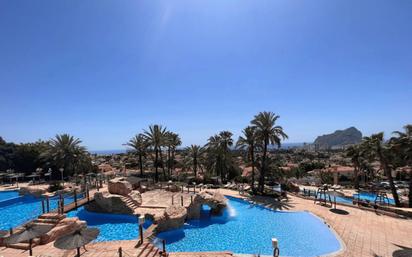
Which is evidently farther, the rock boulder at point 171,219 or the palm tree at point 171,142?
the palm tree at point 171,142

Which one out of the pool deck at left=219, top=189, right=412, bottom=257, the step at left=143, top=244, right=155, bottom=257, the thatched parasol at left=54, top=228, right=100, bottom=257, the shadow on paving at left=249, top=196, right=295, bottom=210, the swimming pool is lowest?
the swimming pool

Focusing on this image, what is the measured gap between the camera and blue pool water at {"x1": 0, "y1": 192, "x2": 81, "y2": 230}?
854 inches

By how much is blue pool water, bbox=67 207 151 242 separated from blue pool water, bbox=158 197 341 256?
2663 mm

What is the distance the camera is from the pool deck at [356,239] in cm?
1337

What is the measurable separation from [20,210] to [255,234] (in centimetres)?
2351

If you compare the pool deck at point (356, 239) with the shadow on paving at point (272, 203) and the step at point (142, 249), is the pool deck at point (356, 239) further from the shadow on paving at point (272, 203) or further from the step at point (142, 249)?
the shadow on paving at point (272, 203)

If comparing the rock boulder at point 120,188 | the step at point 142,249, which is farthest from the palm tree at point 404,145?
the rock boulder at point 120,188

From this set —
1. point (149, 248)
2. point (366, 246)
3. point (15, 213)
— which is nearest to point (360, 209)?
point (366, 246)

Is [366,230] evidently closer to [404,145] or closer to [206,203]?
[404,145]

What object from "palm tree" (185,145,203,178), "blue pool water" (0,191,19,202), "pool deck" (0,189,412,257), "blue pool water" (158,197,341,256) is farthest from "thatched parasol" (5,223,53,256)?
"palm tree" (185,145,203,178)

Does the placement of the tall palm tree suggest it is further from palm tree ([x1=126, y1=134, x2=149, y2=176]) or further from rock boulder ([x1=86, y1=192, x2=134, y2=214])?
rock boulder ([x1=86, y1=192, x2=134, y2=214])

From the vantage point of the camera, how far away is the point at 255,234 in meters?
18.3

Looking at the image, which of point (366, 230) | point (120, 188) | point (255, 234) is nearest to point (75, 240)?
point (255, 234)

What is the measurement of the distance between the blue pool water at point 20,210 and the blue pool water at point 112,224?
3936 mm
